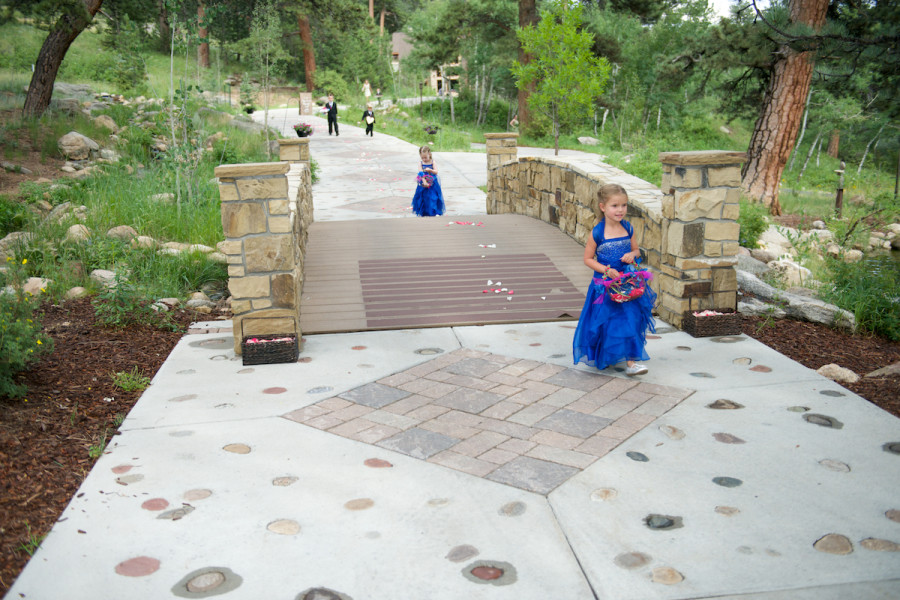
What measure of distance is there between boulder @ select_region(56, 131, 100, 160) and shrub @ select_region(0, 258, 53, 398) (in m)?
11.4

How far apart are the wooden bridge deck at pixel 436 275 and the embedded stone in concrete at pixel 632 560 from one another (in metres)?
3.68

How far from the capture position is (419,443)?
14.7 ft

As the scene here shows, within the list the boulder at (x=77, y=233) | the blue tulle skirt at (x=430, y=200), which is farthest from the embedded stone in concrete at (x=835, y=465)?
the blue tulle skirt at (x=430, y=200)

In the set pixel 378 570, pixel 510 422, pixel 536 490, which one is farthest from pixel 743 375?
pixel 378 570

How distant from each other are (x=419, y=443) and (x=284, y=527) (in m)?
1.12

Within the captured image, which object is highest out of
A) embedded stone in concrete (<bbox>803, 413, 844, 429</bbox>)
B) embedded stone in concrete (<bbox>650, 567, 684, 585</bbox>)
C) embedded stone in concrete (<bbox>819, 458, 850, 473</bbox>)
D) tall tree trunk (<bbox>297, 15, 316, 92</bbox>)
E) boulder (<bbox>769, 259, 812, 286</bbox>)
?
tall tree trunk (<bbox>297, 15, 316, 92</bbox>)

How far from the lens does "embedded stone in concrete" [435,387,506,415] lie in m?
4.99

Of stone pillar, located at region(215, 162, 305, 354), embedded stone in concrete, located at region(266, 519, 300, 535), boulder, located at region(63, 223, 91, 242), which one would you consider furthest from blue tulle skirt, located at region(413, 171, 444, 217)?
embedded stone in concrete, located at region(266, 519, 300, 535)

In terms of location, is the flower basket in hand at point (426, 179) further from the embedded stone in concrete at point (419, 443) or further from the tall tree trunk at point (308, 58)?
the tall tree trunk at point (308, 58)

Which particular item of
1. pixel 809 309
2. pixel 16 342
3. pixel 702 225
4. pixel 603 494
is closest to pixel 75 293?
pixel 16 342

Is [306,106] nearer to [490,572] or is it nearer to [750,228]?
[750,228]

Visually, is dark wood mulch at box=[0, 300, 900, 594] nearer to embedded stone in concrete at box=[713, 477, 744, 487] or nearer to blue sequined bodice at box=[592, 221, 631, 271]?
embedded stone in concrete at box=[713, 477, 744, 487]

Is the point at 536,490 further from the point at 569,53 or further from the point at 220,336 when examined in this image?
the point at 569,53

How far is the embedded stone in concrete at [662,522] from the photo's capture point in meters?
3.51
